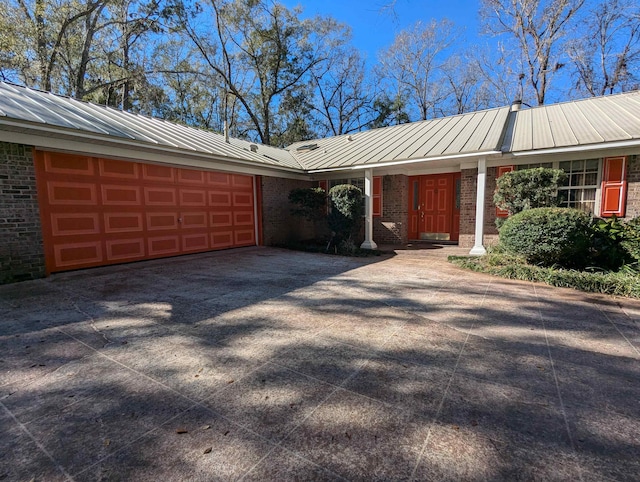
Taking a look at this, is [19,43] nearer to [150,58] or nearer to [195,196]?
[150,58]

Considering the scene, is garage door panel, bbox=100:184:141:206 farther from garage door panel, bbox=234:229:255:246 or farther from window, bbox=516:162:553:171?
window, bbox=516:162:553:171

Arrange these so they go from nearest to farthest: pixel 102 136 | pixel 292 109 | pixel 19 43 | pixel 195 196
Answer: pixel 102 136 < pixel 195 196 < pixel 19 43 < pixel 292 109

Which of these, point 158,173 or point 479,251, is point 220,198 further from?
point 479,251

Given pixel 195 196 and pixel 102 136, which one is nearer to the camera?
pixel 102 136

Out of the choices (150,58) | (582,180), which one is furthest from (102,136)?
(150,58)

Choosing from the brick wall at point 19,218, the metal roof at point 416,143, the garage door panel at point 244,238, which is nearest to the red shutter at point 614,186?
the metal roof at point 416,143

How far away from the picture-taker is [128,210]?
7.29 metres

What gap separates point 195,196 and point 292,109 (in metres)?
18.1

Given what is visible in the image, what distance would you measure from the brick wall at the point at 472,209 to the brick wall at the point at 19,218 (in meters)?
10.4

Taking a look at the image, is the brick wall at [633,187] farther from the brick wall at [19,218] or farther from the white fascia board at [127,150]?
the brick wall at [19,218]

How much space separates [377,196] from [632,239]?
6580mm

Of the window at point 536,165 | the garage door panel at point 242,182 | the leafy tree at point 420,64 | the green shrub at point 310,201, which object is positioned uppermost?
the leafy tree at point 420,64

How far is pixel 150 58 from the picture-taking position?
18672mm

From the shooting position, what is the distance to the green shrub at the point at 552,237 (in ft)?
19.1
